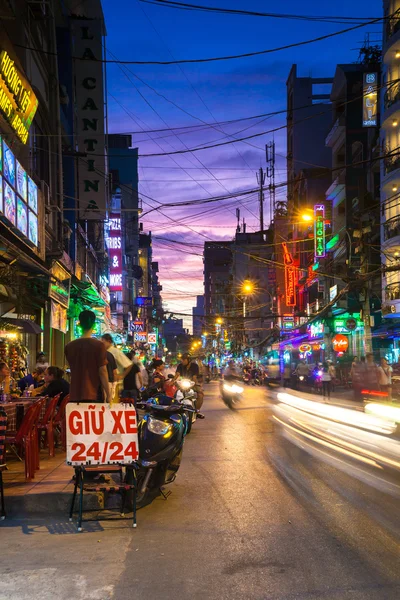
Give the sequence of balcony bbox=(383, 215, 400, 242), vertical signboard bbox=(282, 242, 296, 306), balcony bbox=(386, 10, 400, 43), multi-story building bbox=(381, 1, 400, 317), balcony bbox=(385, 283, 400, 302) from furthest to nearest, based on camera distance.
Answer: vertical signboard bbox=(282, 242, 296, 306) → balcony bbox=(385, 283, 400, 302) → multi-story building bbox=(381, 1, 400, 317) → balcony bbox=(383, 215, 400, 242) → balcony bbox=(386, 10, 400, 43)

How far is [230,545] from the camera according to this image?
610 centimetres

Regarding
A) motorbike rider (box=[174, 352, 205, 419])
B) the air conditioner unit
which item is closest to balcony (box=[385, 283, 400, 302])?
motorbike rider (box=[174, 352, 205, 419])

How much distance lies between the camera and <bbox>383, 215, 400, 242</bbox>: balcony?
3275 cm

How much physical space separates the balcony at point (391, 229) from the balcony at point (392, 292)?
94.2 inches

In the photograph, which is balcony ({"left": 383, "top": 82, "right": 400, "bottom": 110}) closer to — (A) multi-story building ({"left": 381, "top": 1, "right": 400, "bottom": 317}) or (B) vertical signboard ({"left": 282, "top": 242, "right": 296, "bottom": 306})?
(A) multi-story building ({"left": 381, "top": 1, "right": 400, "bottom": 317})

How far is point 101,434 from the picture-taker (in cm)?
725

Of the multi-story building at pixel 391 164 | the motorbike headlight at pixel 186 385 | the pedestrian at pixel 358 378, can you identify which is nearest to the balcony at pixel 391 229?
the multi-story building at pixel 391 164

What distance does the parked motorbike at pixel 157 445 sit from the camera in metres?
7.90

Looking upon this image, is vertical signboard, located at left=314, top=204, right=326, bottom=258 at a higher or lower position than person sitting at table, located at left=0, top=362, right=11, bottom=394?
higher

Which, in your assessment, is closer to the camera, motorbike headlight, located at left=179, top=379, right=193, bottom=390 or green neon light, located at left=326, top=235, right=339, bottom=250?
motorbike headlight, located at left=179, top=379, right=193, bottom=390

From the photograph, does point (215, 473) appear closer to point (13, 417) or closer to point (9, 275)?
point (13, 417)

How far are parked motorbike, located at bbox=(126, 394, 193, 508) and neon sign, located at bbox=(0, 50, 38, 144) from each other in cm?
1079

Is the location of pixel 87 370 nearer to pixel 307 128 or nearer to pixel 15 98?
pixel 15 98

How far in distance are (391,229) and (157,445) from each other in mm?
28083
